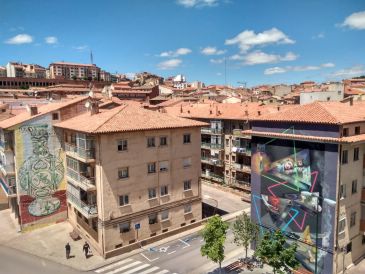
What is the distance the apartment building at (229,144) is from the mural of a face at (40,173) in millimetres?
25687

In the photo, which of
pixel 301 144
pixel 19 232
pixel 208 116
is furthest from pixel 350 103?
pixel 19 232

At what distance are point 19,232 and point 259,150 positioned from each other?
94.8 feet

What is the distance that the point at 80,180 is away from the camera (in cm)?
3356

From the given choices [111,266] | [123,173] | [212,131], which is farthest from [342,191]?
[212,131]

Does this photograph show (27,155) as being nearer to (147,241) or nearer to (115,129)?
(115,129)

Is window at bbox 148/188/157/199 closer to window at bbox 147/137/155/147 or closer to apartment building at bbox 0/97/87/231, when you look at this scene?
window at bbox 147/137/155/147

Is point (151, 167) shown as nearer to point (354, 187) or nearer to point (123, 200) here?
point (123, 200)

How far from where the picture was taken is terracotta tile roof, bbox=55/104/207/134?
31109 millimetres

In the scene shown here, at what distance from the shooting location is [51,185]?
38750 mm

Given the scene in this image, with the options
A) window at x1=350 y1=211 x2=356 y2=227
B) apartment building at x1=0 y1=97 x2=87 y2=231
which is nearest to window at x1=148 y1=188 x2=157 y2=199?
apartment building at x1=0 y1=97 x2=87 y2=231

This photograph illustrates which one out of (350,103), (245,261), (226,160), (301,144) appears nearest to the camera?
(301,144)

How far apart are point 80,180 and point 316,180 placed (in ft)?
73.7

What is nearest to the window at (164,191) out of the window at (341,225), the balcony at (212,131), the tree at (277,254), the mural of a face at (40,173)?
the mural of a face at (40,173)

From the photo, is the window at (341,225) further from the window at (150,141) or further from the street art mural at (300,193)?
the window at (150,141)
